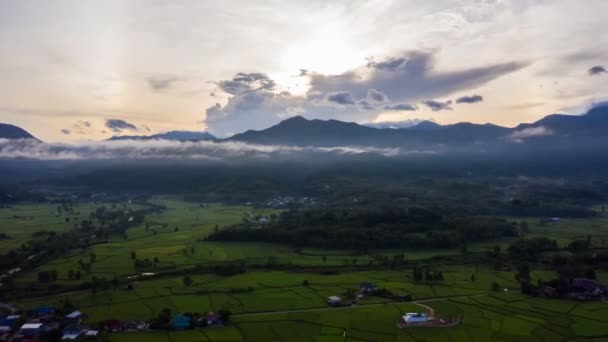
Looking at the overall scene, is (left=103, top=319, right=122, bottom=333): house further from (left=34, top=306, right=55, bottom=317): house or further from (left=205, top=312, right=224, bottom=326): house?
(left=205, top=312, right=224, bottom=326): house

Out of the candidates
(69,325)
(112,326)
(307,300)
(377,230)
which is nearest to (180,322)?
(112,326)

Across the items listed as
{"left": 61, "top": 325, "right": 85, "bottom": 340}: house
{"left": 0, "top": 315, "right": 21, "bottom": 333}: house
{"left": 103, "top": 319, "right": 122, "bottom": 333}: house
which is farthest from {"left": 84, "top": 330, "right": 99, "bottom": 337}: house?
{"left": 0, "top": 315, "right": 21, "bottom": 333}: house

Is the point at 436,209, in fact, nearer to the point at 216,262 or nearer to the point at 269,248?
the point at 269,248

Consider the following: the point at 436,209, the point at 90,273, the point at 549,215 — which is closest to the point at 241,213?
the point at 436,209

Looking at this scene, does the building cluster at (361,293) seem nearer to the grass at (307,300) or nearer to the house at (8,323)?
the grass at (307,300)

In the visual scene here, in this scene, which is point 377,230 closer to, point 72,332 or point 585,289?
point 585,289

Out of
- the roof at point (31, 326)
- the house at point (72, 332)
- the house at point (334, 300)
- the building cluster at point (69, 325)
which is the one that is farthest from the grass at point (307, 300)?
the roof at point (31, 326)
